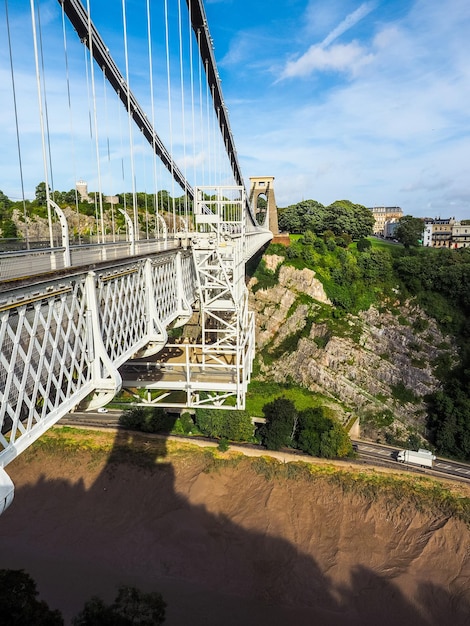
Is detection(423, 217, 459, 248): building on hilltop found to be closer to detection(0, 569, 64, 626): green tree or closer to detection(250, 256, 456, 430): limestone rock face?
detection(250, 256, 456, 430): limestone rock face

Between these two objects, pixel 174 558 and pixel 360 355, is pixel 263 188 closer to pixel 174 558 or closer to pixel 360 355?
pixel 360 355

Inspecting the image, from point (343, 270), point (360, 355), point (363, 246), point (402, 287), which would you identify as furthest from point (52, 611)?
point (363, 246)

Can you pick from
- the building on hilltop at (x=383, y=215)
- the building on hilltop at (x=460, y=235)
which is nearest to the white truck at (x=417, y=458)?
the building on hilltop at (x=460, y=235)

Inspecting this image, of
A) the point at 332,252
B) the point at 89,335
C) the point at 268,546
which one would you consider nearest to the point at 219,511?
the point at 268,546

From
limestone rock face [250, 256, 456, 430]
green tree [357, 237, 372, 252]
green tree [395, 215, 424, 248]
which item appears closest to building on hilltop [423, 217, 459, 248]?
green tree [395, 215, 424, 248]

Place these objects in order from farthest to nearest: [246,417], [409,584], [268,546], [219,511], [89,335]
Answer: [246,417], [219,511], [268,546], [409,584], [89,335]

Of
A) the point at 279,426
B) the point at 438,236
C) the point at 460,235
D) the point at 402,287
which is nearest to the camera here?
the point at 279,426

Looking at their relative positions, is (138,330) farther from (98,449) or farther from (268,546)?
(98,449)
